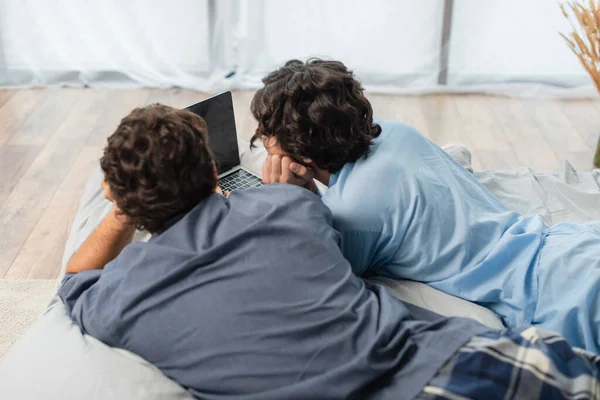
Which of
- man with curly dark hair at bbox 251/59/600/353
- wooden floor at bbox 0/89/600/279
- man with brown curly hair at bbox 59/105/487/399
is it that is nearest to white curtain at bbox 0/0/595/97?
wooden floor at bbox 0/89/600/279

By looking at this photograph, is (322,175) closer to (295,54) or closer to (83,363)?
(83,363)

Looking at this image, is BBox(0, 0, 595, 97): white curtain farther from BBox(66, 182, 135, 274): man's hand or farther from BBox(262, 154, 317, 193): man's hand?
BBox(66, 182, 135, 274): man's hand

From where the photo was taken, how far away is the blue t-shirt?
167cm

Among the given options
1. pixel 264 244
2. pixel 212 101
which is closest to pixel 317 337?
pixel 264 244

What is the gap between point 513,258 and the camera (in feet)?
5.69

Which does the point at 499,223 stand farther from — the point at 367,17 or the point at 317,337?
the point at 367,17

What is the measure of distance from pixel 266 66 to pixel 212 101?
1.81m

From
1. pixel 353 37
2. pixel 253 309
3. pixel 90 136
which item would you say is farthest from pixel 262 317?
pixel 353 37

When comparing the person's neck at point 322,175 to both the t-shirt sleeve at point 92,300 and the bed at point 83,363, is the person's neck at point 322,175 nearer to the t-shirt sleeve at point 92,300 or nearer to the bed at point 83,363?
the bed at point 83,363

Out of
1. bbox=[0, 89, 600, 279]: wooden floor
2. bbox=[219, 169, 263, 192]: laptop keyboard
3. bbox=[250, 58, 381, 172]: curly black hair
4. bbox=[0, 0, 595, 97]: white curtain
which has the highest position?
bbox=[250, 58, 381, 172]: curly black hair

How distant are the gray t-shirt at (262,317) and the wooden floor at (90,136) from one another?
48.2 inches

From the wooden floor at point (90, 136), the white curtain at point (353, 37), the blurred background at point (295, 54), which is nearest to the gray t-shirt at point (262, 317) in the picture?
the wooden floor at point (90, 136)

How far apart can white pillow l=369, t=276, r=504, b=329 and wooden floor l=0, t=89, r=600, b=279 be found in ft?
4.04

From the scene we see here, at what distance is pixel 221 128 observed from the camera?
7.23 feet
